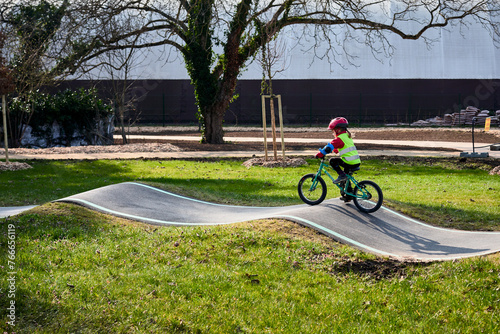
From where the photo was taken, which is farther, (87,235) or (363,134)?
(363,134)

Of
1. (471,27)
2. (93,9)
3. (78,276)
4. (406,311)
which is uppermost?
(471,27)

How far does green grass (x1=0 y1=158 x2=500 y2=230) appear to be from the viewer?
9.74 metres

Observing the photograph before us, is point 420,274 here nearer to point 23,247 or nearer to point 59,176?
point 23,247

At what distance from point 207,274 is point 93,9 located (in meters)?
13.3

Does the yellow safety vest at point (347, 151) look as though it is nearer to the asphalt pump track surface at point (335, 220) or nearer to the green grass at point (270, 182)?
the asphalt pump track surface at point (335, 220)

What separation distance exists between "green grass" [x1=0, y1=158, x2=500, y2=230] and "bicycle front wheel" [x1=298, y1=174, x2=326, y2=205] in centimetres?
122

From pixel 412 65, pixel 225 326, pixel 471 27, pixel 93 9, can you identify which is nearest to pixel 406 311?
pixel 225 326

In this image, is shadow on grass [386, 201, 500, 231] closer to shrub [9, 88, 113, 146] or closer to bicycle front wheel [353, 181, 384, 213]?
bicycle front wheel [353, 181, 384, 213]

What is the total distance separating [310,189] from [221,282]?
12.3ft

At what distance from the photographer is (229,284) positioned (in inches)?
220

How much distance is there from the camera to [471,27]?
136 ft

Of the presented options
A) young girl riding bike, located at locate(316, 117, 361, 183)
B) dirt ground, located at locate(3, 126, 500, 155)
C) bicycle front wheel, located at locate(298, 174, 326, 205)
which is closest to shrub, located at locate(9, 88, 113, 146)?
dirt ground, located at locate(3, 126, 500, 155)

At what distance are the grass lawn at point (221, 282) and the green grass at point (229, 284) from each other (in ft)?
0.04

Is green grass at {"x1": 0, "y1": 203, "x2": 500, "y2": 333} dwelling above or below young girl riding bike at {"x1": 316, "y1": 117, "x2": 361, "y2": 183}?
below
